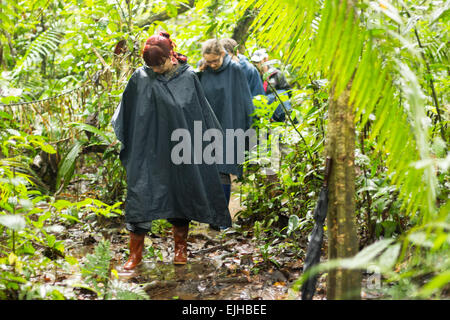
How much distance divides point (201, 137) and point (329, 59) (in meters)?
2.45

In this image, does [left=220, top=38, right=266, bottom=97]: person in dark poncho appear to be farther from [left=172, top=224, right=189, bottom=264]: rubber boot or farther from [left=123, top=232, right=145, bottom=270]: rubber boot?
[left=123, top=232, right=145, bottom=270]: rubber boot

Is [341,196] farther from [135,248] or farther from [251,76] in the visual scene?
[251,76]

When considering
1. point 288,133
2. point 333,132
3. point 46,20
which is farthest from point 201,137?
point 46,20

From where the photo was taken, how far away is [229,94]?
6012mm

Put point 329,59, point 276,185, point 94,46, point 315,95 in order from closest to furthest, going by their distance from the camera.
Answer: point 329,59
point 315,95
point 276,185
point 94,46

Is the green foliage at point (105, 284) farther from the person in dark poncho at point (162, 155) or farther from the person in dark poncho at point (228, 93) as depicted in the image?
the person in dark poncho at point (228, 93)

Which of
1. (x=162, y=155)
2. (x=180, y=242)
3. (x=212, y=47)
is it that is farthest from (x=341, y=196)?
(x=212, y=47)

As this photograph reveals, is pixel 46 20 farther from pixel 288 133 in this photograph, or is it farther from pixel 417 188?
pixel 417 188

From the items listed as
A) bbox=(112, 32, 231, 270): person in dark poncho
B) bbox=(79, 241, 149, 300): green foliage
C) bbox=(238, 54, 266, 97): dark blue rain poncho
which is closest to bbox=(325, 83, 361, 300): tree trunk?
bbox=(79, 241, 149, 300): green foliage

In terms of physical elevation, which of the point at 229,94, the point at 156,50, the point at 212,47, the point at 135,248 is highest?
the point at 212,47

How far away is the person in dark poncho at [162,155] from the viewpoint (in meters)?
4.31

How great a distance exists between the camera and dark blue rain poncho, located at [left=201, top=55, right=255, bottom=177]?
6.01m

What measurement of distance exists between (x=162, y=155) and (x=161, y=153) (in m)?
0.02

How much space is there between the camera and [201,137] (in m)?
4.49
